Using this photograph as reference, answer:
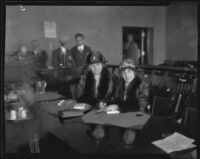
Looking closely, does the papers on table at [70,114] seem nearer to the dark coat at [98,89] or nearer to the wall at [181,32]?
the dark coat at [98,89]

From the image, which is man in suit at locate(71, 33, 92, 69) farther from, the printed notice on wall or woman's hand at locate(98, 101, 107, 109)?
woman's hand at locate(98, 101, 107, 109)

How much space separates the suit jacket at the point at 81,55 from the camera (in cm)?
160

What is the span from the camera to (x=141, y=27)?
161cm

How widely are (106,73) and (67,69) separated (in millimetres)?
238

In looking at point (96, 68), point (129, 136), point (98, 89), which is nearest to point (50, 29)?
point (96, 68)

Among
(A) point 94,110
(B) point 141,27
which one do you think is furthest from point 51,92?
(B) point 141,27

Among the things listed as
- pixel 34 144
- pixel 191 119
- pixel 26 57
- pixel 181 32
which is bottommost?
pixel 34 144

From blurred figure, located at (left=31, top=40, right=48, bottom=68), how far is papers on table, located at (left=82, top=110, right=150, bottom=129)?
1.33 ft

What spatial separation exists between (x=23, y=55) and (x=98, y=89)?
1.62ft

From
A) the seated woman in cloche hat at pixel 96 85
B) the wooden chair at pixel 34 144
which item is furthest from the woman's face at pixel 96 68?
the wooden chair at pixel 34 144

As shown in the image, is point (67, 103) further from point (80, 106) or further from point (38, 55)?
point (38, 55)

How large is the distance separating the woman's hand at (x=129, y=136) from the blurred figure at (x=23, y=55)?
0.69m

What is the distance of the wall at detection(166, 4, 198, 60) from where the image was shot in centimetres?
155

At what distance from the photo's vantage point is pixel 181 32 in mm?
1604
